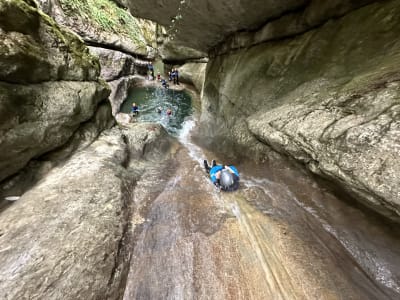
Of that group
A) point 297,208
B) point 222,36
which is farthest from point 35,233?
point 222,36

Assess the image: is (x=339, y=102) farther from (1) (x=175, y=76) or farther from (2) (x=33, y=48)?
(1) (x=175, y=76)

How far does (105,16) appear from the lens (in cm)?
2061

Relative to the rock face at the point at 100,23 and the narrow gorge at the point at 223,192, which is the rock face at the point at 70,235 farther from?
the rock face at the point at 100,23

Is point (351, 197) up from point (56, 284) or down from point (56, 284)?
up

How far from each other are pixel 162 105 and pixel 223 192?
14.5m

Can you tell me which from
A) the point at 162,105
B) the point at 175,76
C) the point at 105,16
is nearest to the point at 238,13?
the point at 162,105

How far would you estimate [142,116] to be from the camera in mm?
15297

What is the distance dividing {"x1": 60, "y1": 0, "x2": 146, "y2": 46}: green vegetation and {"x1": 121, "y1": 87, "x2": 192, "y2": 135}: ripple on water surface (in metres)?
7.79

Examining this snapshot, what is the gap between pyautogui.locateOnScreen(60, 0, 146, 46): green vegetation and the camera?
17.0 meters

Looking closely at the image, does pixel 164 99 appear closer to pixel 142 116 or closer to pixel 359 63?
pixel 142 116

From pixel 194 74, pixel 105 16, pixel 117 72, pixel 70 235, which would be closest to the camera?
pixel 70 235

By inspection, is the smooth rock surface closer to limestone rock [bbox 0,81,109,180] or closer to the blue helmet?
limestone rock [bbox 0,81,109,180]

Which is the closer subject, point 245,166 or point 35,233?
point 35,233

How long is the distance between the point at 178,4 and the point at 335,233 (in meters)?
8.36
